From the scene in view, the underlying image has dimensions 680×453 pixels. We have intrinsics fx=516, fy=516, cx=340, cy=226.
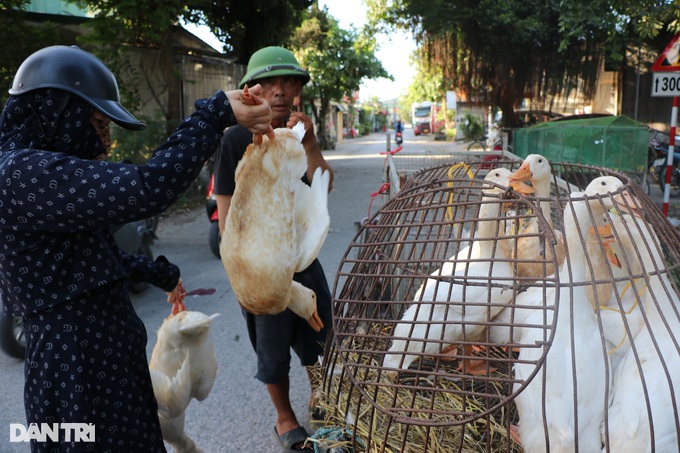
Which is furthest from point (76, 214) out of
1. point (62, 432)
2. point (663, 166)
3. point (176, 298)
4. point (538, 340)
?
point (663, 166)

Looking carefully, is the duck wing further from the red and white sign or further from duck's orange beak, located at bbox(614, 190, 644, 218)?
the red and white sign

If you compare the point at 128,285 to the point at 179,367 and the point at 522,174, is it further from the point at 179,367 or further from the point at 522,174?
the point at 522,174

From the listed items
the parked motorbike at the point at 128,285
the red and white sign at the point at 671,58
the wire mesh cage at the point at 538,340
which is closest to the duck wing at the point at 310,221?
the wire mesh cage at the point at 538,340

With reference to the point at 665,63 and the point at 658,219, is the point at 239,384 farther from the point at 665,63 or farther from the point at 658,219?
the point at 665,63

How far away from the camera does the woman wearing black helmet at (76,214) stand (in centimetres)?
130

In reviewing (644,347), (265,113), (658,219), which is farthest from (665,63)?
(265,113)

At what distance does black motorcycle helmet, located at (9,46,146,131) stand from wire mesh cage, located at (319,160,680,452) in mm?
987

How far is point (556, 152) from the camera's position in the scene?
8172 millimetres

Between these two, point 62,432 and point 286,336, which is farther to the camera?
point 286,336

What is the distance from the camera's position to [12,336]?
3.83m

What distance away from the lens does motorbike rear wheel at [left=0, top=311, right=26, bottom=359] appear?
378cm

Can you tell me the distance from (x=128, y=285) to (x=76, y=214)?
397 cm

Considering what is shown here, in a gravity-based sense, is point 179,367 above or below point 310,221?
below

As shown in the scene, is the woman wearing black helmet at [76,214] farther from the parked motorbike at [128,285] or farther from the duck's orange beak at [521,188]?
the duck's orange beak at [521,188]
